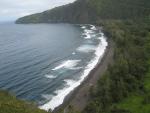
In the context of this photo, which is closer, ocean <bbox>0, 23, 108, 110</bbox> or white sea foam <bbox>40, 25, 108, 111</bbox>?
white sea foam <bbox>40, 25, 108, 111</bbox>

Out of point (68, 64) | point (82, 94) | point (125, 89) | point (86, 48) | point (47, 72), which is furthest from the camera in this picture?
point (86, 48)

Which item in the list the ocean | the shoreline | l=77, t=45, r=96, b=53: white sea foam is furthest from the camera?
l=77, t=45, r=96, b=53: white sea foam

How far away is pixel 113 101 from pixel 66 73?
29578 millimetres

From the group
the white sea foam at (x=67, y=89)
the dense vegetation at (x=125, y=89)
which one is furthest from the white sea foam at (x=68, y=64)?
the dense vegetation at (x=125, y=89)

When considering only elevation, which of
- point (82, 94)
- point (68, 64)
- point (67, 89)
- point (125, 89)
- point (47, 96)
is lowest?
point (68, 64)

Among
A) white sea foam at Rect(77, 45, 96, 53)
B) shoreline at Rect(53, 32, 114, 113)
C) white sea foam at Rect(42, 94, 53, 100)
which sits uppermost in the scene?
white sea foam at Rect(42, 94, 53, 100)

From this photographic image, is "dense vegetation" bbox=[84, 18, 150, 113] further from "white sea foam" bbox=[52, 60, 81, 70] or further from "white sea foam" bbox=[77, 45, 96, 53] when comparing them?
"white sea foam" bbox=[77, 45, 96, 53]

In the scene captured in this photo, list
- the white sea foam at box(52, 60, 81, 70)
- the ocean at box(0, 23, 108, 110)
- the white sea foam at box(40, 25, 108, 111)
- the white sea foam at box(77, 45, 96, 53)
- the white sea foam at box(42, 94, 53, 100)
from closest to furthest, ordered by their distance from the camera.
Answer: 1. the white sea foam at box(40, 25, 108, 111)
2. the white sea foam at box(42, 94, 53, 100)
3. the ocean at box(0, 23, 108, 110)
4. the white sea foam at box(52, 60, 81, 70)
5. the white sea foam at box(77, 45, 96, 53)

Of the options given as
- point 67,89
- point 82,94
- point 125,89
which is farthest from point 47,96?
point 125,89

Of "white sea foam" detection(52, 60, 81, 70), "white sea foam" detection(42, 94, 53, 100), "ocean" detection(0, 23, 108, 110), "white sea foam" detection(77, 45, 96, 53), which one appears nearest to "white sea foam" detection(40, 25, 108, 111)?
"ocean" detection(0, 23, 108, 110)

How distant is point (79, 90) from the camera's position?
73.7 m

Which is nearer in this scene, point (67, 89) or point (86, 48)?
point (67, 89)

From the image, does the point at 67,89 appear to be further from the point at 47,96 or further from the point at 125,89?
the point at 125,89

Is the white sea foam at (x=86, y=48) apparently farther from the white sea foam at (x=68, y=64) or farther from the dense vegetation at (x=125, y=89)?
the dense vegetation at (x=125, y=89)
